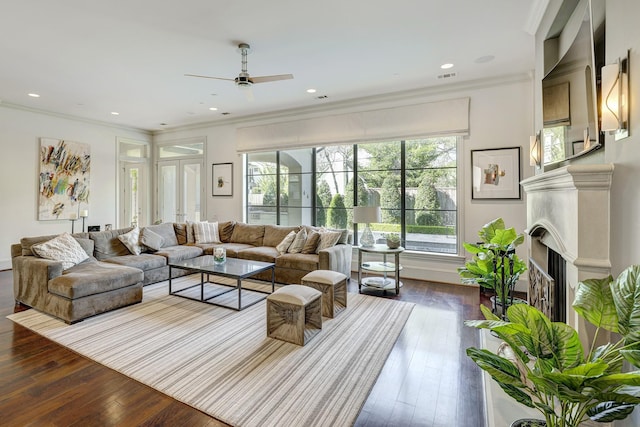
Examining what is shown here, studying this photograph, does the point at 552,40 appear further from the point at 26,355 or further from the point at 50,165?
the point at 50,165

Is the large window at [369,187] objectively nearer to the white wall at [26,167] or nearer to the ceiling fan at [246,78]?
the ceiling fan at [246,78]

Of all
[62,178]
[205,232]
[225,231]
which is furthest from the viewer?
[62,178]

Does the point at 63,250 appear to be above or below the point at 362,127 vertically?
below

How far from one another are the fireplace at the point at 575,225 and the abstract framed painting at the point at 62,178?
7.37 meters

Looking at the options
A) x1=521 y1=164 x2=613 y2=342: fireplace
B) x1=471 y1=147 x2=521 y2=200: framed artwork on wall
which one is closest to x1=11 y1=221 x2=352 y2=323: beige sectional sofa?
x1=471 y1=147 x2=521 y2=200: framed artwork on wall

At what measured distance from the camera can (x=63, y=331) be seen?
9.75ft

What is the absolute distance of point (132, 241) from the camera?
4.70 metres

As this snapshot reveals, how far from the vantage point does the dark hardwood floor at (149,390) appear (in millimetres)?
1842

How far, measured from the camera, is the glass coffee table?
3639 mm

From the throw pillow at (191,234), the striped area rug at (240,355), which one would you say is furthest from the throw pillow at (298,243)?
the throw pillow at (191,234)

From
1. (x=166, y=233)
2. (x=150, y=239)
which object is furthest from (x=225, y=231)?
(x=150, y=239)

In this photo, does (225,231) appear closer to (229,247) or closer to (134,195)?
(229,247)

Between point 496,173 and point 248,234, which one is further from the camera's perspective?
point 248,234

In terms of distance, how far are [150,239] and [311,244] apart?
2.62 meters
